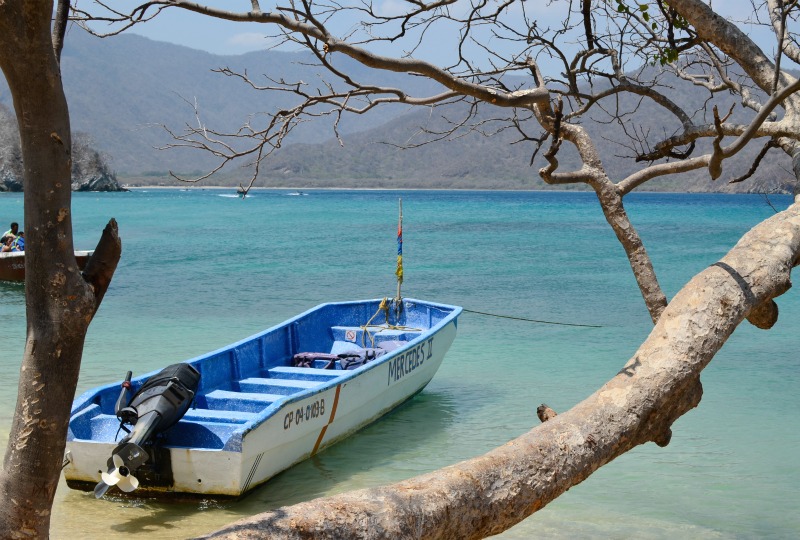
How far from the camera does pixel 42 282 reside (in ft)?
6.25

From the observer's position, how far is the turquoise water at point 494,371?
6.70 metres

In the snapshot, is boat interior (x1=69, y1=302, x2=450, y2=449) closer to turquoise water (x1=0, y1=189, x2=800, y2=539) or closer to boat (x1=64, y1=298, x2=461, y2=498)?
boat (x1=64, y1=298, x2=461, y2=498)

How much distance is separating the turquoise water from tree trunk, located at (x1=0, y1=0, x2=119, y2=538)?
14.0 ft

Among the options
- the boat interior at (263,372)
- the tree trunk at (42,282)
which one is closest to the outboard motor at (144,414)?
the boat interior at (263,372)

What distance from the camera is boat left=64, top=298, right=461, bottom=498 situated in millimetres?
6113

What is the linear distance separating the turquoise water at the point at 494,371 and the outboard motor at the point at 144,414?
24.0 inches

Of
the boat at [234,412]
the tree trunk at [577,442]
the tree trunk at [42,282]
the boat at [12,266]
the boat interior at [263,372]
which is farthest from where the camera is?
the boat at [12,266]

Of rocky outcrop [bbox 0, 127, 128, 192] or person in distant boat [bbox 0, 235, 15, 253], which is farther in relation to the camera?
rocky outcrop [bbox 0, 127, 128, 192]

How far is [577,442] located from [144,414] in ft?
13.7

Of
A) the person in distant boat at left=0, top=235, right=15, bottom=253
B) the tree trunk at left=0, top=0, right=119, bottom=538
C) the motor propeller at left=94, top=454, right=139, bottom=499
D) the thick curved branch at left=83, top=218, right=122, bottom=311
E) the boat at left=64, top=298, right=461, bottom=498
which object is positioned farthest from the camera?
the person in distant boat at left=0, top=235, right=15, bottom=253

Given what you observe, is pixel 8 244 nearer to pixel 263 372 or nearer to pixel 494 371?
pixel 494 371

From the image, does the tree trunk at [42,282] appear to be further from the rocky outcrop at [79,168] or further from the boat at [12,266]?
the rocky outcrop at [79,168]

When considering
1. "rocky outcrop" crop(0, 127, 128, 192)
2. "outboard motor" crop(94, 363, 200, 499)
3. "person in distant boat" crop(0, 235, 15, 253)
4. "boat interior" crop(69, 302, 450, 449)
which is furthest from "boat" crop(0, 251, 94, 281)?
"rocky outcrop" crop(0, 127, 128, 192)

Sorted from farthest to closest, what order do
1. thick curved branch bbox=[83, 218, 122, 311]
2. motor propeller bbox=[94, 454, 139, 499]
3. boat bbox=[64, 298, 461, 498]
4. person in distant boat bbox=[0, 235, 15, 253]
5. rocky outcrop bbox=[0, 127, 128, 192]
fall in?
rocky outcrop bbox=[0, 127, 128, 192], person in distant boat bbox=[0, 235, 15, 253], boat bbox=[64, 298, 461, 498], motor propeller bbox=[94, 454, 139, 499], thick curved branch bbox=[83, 218, 122, 311]
